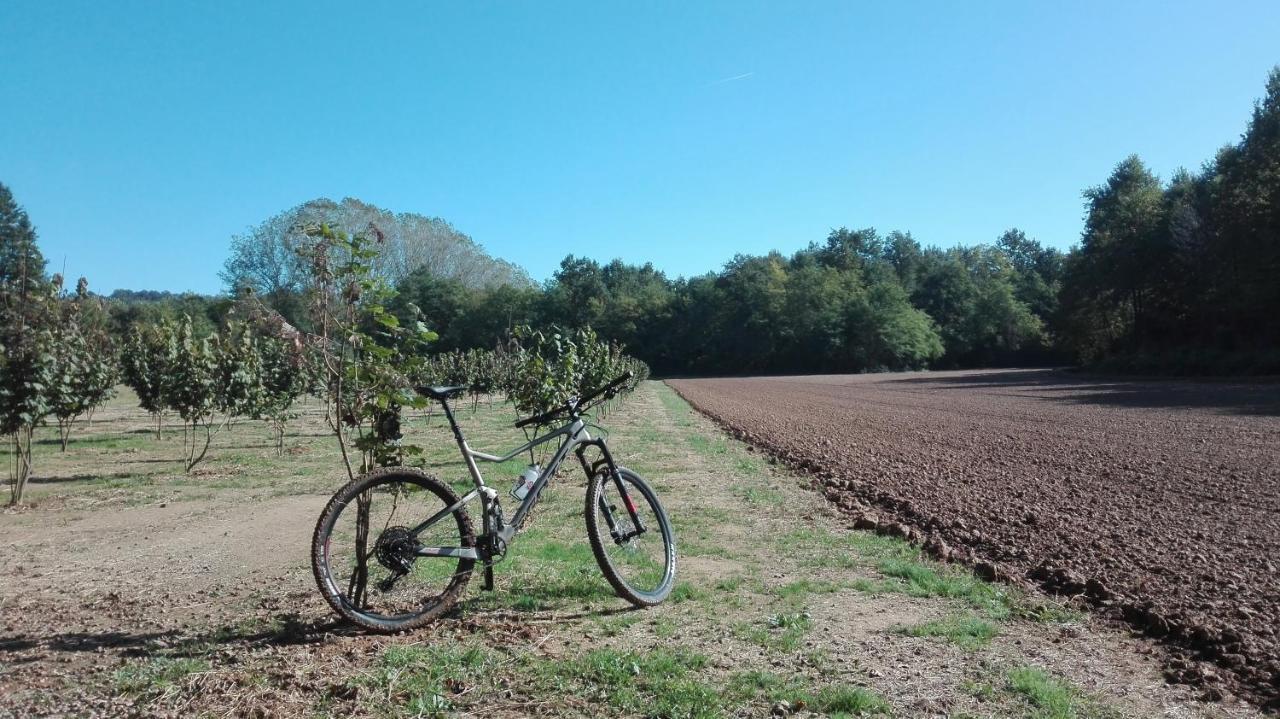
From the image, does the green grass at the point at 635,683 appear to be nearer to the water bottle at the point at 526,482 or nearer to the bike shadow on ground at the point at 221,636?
the bike shadow on ground at the point at 221,636

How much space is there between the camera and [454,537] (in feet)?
13.1

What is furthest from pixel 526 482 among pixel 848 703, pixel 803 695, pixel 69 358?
pixel 69 358

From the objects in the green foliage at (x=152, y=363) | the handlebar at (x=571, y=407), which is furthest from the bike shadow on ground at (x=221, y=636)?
the green foliage at (x=152, y=363)

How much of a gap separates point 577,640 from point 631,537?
0.87 m

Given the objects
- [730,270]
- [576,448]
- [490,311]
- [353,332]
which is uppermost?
[730,270]

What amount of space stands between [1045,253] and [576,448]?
450ft

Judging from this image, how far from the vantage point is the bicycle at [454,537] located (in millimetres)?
3811

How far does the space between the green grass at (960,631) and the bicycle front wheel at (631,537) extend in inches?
55.8

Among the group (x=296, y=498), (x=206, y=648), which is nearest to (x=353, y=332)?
(x=206, y=648)

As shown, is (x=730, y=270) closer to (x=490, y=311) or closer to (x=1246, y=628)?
(x=490, y=311)

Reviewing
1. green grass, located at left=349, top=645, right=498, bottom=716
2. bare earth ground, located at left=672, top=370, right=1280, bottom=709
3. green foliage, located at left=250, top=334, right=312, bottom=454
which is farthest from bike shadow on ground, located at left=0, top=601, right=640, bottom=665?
green foliage, located at left=250, top=334, right=312, bottom=454

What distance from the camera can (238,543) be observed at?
7012 mm

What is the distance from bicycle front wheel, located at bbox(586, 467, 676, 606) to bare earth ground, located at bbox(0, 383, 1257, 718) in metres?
0.14

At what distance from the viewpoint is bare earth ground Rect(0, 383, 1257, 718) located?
123 inches
